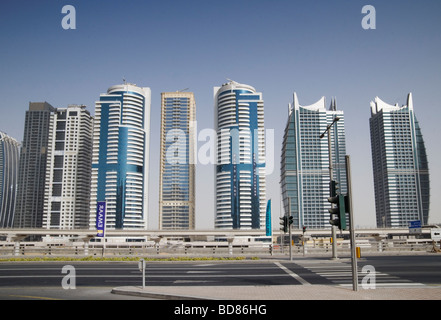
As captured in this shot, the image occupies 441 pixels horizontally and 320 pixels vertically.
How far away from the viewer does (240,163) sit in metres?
186

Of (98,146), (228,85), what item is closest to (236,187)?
(228,85)

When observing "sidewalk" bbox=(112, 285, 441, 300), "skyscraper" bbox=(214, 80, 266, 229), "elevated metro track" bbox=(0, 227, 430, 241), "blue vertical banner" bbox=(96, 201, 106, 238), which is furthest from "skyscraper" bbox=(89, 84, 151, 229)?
"sidewalk" bbox=(112, 285, 441, 300)

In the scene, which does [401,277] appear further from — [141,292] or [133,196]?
[133,196]

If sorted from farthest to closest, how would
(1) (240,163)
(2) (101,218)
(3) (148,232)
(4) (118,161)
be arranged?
1. (4) (118,161)
2. (1) (240,163)
3. (3) (148,232)
4. (2) (101,218)

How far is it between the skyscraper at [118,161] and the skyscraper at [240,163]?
43500 mm

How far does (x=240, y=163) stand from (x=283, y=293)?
173043 mm

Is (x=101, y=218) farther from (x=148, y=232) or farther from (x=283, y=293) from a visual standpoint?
(x=148, y=232)

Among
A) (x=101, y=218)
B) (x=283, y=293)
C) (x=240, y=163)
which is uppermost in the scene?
(x=240, y=163)

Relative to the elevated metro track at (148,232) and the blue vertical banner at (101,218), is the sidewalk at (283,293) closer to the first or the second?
the blue vertical banner at (101,218)

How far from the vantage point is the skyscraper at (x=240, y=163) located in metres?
184

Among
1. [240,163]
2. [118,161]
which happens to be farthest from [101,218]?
[118,161]

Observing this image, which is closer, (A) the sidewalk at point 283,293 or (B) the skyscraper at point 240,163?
(A) the sidewalk at point 283,293

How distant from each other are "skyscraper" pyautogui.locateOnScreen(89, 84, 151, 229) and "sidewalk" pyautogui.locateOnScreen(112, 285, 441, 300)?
18418cm

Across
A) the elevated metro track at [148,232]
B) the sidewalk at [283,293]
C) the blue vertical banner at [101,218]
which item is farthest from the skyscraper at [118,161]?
the sidewalk at [283,293]
